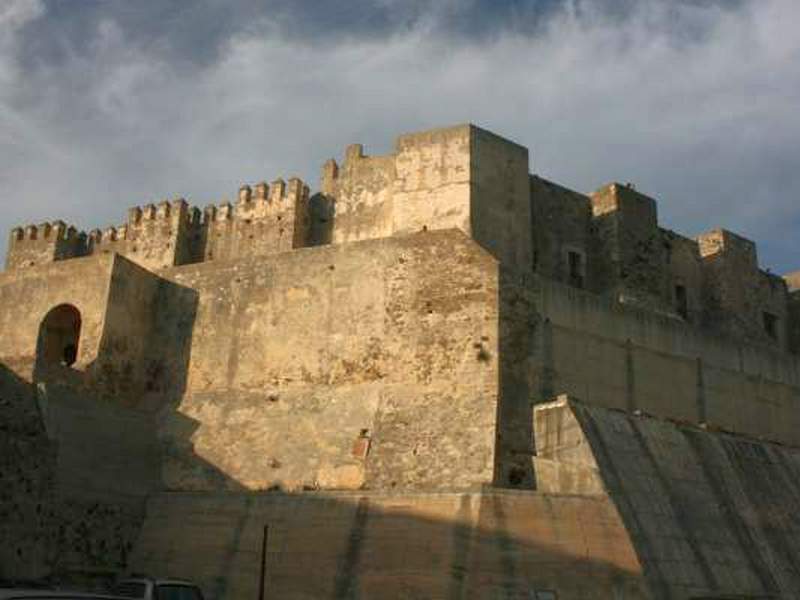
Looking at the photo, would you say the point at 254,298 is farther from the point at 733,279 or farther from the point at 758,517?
the point at 733,279

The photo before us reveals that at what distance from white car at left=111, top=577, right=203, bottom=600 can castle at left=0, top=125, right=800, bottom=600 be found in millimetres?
3915

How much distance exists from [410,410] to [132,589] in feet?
25.5

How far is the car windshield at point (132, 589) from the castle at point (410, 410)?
13.7ft

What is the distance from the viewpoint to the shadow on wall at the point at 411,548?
14.7 m

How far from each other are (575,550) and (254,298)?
9.15 meters

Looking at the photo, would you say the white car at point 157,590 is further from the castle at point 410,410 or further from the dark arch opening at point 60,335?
the dark arch opening at point 60,335

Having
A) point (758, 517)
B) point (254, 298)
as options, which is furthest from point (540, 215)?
point (758, 517)

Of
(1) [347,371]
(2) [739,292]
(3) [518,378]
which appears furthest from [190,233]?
(2) [739,292]

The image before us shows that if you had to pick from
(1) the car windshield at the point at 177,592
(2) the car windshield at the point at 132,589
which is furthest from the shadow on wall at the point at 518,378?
(2) the car windshield at the point at 132,589

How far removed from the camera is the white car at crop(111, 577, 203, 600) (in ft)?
37.0

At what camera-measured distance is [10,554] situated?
15828mm

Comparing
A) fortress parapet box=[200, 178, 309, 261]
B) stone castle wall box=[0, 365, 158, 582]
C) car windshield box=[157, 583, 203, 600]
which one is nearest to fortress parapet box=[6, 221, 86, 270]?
fortress parapet box=[200, 178, 309, 261]

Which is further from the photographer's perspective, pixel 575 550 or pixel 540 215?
pixel 540 215

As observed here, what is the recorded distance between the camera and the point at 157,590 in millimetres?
11336
